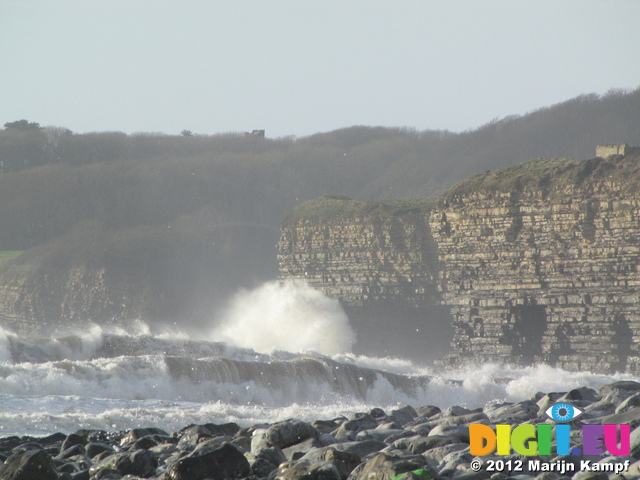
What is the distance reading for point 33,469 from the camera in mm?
8547

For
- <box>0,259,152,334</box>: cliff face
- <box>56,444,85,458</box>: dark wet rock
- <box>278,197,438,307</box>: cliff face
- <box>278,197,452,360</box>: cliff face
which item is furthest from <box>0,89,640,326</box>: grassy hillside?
<box>56,444,85,458</box>: dark wet rock

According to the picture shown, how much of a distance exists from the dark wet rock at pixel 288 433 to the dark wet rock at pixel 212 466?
4.18 feet

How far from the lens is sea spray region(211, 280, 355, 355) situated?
158 feet

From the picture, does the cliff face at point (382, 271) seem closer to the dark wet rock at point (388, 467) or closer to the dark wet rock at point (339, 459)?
the dark wet rock at point (339, 459)

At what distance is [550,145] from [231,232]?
29.4 meters

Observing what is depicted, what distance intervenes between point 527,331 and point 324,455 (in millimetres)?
28211

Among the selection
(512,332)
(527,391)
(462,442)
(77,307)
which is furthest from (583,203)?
(77,307)

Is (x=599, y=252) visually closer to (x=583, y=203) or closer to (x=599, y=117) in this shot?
(x=583, y=203)

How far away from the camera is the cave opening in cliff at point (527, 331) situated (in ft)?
116

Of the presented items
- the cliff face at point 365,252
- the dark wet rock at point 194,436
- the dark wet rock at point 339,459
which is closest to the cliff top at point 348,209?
the cliff face at point 365,252

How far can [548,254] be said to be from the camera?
3478 centimetres

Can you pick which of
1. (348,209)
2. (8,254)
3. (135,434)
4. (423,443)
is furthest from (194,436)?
(8,254)

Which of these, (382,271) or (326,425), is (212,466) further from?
(382,271)

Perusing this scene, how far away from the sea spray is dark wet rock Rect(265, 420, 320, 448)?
3406cm
